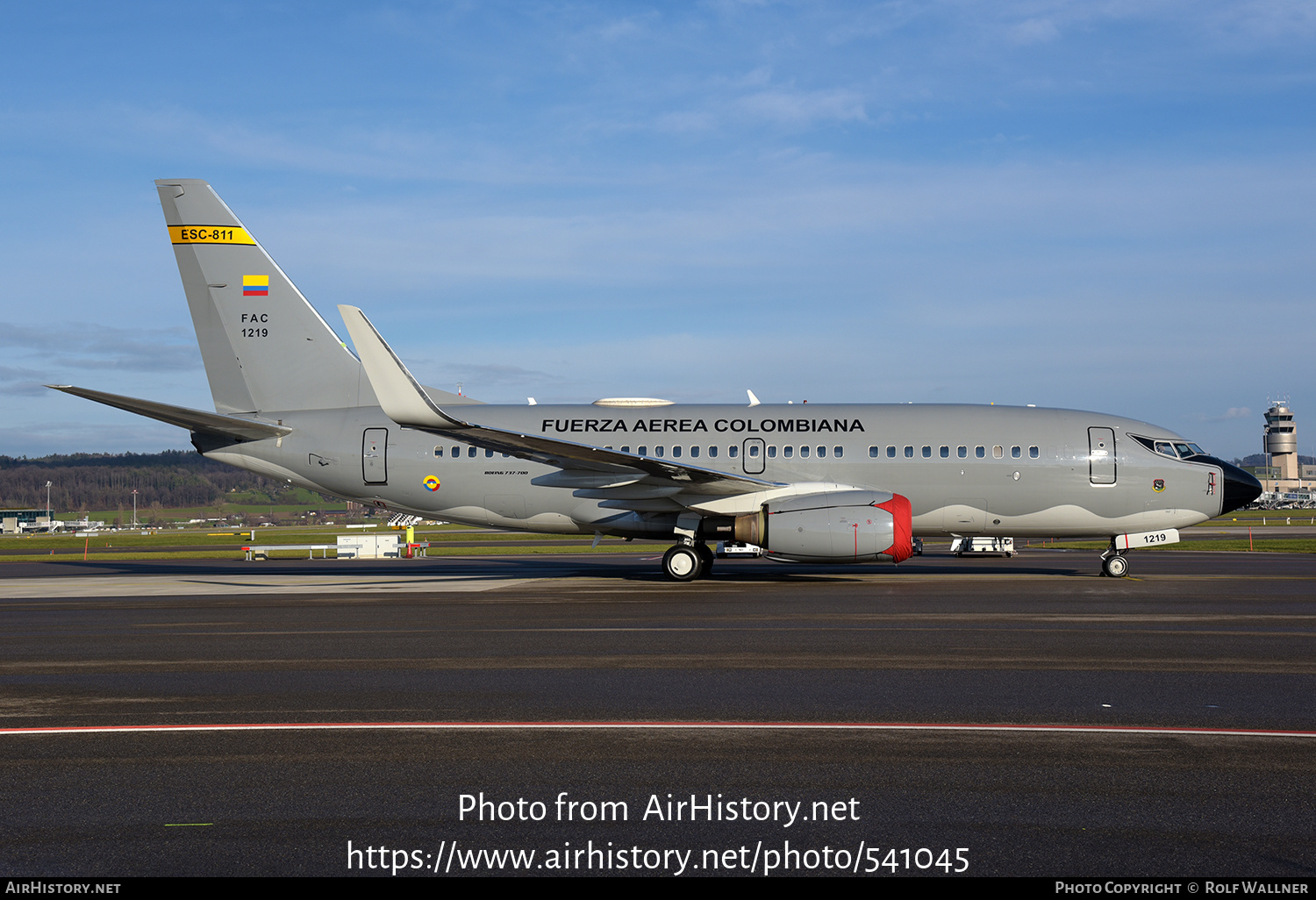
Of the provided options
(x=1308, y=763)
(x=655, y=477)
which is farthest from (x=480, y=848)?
(x=655, y=477)

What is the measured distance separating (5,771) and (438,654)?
5.25 m

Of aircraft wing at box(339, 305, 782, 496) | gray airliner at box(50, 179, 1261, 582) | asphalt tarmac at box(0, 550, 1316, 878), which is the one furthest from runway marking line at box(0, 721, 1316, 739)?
gray airliner at box(50, 179, 1261, 582)

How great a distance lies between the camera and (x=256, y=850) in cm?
470

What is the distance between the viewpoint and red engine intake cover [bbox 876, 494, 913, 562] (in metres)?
19.7

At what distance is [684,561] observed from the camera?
21.7 meters

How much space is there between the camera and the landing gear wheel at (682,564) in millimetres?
21594

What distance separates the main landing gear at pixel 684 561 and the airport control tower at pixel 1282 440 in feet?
612

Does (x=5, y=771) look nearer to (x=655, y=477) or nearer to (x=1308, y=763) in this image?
(x=1308, y=763)

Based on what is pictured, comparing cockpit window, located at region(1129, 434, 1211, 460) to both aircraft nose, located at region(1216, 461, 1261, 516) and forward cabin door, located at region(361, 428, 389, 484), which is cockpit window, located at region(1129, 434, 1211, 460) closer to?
aircraft nose, located at region(1216, 461, 1261, 516)

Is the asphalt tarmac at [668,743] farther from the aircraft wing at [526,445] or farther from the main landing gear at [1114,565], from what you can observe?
the main landing gear at [1114,565]

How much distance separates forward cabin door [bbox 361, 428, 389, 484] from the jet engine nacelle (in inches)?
373

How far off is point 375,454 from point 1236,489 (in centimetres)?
2132

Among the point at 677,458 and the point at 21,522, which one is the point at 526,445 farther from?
the point at 21,522

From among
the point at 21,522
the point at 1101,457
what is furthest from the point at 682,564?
the point at 21,522
